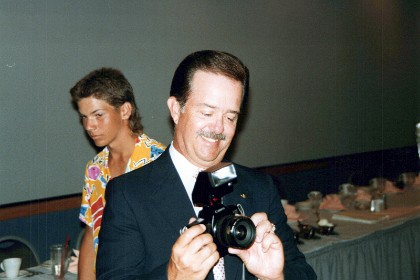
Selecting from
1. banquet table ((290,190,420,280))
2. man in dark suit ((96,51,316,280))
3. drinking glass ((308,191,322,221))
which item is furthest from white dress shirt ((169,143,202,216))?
drinking glass ((308,191,322,221))

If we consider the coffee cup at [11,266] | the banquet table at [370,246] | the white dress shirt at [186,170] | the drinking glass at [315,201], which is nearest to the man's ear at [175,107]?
the white dress shirt at [186,170]

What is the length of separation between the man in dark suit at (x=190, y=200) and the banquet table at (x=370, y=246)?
1.50 meters

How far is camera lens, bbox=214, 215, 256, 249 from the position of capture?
4.70ft

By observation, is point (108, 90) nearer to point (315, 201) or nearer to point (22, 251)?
point (22, 251)

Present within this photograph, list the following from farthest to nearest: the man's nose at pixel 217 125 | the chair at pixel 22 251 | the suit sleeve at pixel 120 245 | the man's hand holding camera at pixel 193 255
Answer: the chair at pixel 22 251, the man's nose at pixel 217 125, the suit sleeve at pixel 120 245, the man's hand holding camera at pixel 193 255

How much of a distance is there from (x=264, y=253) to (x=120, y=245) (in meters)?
0.42

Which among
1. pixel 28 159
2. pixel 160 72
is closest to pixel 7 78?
pixel 28 159

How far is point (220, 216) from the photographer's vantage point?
4.80ft

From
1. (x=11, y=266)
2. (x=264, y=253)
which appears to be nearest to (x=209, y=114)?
(x=264, y=253)

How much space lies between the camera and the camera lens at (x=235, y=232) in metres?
1.43

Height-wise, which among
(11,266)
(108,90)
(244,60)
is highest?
(244,60)

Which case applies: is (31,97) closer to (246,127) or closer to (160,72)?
(160,72)

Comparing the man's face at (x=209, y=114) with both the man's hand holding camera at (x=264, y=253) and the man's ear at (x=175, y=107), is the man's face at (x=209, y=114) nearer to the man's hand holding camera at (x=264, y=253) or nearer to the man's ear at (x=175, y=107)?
the man's ear at (x=175, y=107)

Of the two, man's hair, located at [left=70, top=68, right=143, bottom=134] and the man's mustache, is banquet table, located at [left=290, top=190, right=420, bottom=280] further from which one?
the man's mustache
